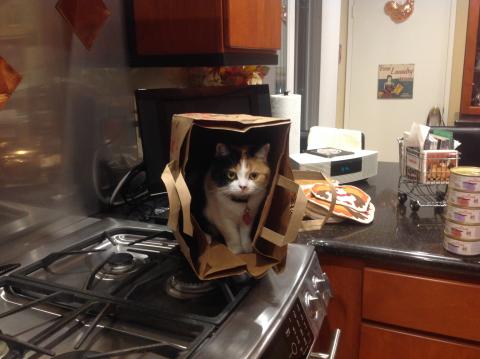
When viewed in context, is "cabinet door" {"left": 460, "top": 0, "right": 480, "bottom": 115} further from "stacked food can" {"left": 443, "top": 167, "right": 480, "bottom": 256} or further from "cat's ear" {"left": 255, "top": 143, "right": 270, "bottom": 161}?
"cat's ear" {"left": 255, "top": 143, "right": 270, "bottom": 161}

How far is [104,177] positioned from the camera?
1.20 metres

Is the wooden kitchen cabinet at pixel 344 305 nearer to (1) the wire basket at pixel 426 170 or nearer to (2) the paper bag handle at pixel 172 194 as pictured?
(1) the wire basket at pixel 426 170

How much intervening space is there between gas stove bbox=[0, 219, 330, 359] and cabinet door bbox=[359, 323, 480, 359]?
0.27 metres

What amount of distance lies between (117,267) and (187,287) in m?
0.16

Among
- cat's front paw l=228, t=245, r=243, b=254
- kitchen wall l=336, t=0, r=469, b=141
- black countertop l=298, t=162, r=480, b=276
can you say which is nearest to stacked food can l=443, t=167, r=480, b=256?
black countertop l=298, t=162, r=480, b=276

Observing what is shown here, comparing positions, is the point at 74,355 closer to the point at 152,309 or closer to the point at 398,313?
the point at 152,309

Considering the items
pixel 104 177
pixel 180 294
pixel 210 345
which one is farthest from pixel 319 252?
pixel 104 177

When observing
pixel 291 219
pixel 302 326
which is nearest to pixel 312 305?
pixel 302 326

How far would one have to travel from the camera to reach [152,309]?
25.3 inches

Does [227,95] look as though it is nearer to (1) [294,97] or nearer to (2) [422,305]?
(1) [294,97]

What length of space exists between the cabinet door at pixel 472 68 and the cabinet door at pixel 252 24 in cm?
195

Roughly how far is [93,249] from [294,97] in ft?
2.86

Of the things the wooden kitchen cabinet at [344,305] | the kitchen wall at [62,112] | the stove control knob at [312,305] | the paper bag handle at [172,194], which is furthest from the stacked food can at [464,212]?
the kitchen wall at [62,112]

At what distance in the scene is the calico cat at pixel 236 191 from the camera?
2.38ft
